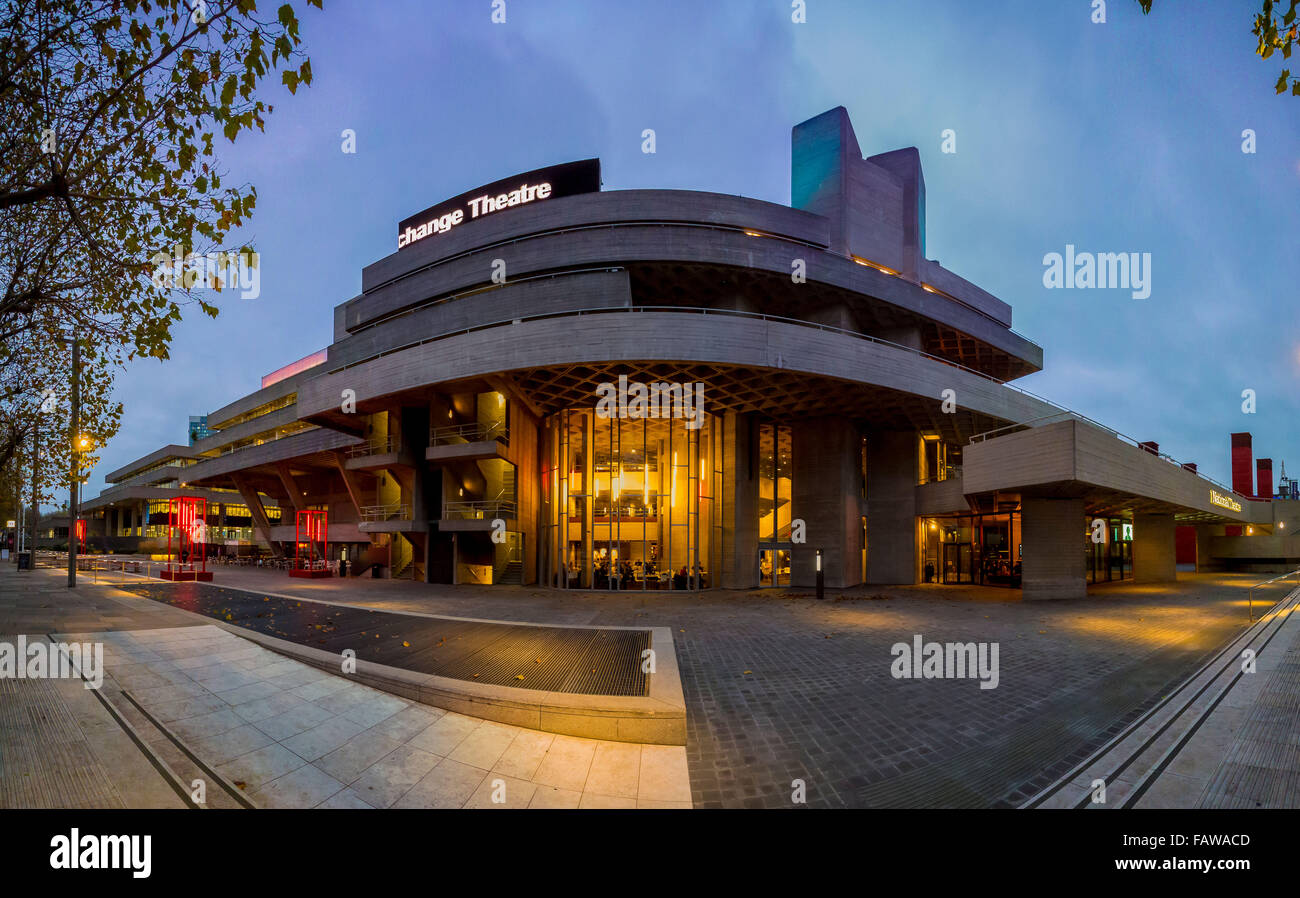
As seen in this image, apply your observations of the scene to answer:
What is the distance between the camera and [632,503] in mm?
21781

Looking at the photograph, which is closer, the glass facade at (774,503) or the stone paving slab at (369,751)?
the stone paving slab at (369,751)

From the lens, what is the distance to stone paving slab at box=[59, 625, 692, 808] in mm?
4332

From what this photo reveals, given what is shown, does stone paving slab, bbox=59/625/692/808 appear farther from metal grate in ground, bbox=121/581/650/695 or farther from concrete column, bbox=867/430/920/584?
concrete column, bbox=867/430/920/584

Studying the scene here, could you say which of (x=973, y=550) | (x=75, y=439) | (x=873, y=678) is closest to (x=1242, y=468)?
(x=973, y=550)

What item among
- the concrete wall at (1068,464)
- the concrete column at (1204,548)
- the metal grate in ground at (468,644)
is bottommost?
A: the concrete column at (1204,548)

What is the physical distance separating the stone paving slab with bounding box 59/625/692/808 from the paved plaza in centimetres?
87

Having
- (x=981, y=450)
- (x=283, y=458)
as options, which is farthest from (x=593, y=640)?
(x=283, y=458)

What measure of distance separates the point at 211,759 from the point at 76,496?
21.9m

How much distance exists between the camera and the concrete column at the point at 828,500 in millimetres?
23188

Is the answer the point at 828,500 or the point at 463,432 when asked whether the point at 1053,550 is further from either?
the point at 463,432

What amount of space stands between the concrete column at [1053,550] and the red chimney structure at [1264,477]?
51.1m

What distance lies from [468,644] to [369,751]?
4.93m

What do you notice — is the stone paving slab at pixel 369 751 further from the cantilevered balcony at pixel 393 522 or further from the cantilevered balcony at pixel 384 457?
the cantilevered balcony at pixel 384 457

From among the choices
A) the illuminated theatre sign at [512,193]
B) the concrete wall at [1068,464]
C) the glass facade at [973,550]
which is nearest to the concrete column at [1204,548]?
the concrete wall at [1068,464]
